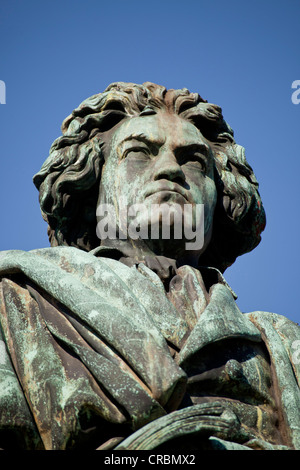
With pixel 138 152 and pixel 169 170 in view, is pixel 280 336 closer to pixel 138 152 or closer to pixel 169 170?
pixel 169 170

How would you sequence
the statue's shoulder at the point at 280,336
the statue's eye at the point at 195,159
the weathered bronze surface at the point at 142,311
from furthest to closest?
the statue's eye at the point at 195,159
the statue's shoulder at the point at 280,336
the weathered bronze surface at the point at 142,311

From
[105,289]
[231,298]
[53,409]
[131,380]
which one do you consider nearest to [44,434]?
[53,409]

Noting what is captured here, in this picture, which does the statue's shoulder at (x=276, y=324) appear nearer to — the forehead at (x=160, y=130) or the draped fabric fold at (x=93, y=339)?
the draped fabric fold at (x=93, y=339)

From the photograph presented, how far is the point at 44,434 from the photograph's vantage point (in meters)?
7.03

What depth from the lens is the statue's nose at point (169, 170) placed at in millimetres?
8820

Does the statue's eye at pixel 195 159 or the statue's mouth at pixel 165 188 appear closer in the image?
the statue's mouth at pixel 165 188

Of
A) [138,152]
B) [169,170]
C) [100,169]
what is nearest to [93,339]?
[169,170]

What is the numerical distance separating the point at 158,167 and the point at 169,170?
13 centimetres

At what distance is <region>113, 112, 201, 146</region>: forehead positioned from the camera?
9.16 meters

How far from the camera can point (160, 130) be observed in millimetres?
9211

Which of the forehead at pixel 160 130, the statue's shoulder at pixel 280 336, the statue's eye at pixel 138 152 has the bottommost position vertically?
the statue's shoulder at pixel 280 336

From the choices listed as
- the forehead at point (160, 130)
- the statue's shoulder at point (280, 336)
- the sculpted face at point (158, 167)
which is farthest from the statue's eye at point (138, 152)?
the statue's shoulder at point (280, 336)

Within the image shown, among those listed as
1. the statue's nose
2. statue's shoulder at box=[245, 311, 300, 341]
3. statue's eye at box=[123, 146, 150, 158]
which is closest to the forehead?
statue's eye at box=[123, 146, 150, 158]
